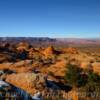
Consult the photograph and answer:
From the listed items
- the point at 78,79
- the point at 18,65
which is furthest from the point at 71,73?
the point at 18,65

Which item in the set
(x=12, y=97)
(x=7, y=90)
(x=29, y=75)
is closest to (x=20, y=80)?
(x=29, y=75)

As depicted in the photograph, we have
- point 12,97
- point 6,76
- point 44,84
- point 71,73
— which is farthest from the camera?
point 71,73

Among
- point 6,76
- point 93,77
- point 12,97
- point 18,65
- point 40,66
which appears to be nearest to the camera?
point 12,97

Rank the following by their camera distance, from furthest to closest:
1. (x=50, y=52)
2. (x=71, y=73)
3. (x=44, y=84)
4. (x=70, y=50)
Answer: (x=70, y=50) < (x=50, y=52) < (x=71, y=73) < (x=44, y=84)

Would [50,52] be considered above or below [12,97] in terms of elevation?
below

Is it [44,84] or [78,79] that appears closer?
[44,84]

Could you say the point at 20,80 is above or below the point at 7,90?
below

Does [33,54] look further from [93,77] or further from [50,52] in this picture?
[93,77]

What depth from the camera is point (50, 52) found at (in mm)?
64000

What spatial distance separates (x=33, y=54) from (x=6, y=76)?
47067 millimetres

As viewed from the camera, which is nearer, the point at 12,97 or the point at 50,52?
the point at 12,97

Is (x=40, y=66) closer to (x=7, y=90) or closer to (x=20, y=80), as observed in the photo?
(x=20, y=80)

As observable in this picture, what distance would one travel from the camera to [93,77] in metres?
21.9

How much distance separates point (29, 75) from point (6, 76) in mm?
2004
